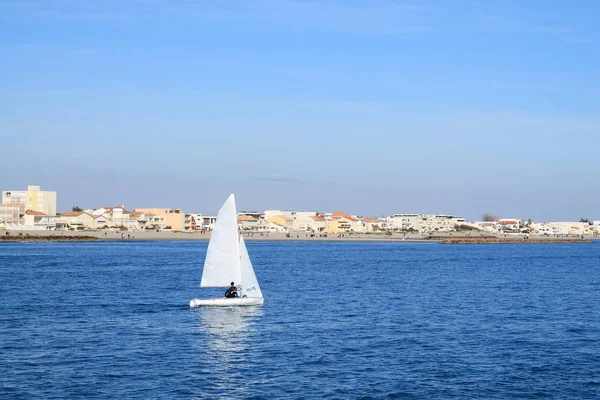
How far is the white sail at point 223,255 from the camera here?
45469mm

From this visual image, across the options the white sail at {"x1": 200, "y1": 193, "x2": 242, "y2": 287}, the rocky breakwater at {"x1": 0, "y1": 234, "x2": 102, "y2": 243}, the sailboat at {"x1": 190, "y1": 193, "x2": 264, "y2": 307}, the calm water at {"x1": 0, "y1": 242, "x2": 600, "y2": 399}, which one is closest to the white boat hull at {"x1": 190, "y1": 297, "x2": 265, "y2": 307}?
the sailboat at {"x1": 190, "y1": 193, "x2": 264, "y2": 307}

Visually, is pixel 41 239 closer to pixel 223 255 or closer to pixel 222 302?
pixel 223 255

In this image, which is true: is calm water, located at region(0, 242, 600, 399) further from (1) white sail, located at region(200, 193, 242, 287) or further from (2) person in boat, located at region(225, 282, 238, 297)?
(1) white sail, located at region(200, 193, 242, 287)

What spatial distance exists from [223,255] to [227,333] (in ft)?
33.1

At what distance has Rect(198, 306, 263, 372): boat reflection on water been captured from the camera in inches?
1184

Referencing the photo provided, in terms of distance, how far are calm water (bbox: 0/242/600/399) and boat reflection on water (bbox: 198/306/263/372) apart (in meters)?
0.09

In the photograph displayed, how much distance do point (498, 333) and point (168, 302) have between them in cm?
2133

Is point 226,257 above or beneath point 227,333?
above

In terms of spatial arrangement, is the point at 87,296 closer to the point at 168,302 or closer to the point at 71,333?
the point at 168,302

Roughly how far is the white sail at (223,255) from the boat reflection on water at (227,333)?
202 cm

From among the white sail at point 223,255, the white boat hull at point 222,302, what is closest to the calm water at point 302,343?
the white boat hull at point 222,302

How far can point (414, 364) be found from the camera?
28891 millimetres

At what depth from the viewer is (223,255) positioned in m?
45.6

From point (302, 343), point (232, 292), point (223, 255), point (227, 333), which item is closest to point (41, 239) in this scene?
point (223, 255)
